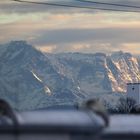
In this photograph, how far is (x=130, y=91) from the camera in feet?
369

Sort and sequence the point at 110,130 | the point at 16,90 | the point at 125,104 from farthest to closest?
the point at 125,104 < the point at 16,90 < the point at 110,130

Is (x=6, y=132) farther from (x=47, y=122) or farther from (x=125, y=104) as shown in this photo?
(x=125, y=104)

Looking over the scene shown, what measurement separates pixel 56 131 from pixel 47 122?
0.15 metres

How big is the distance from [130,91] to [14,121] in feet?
349

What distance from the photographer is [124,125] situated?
7.30 meters

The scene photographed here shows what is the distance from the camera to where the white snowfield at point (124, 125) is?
7086mm

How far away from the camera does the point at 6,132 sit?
6.50m

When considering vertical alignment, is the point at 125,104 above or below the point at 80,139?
above

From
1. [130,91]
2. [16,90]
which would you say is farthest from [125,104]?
[16,90]

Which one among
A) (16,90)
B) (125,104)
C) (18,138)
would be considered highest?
(125,104)

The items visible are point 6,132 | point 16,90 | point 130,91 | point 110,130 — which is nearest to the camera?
point 6,132

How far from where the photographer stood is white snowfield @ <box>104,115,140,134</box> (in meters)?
7.09

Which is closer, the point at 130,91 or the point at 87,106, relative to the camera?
the point at 87,106

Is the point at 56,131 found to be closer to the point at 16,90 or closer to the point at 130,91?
the point at 16,90
